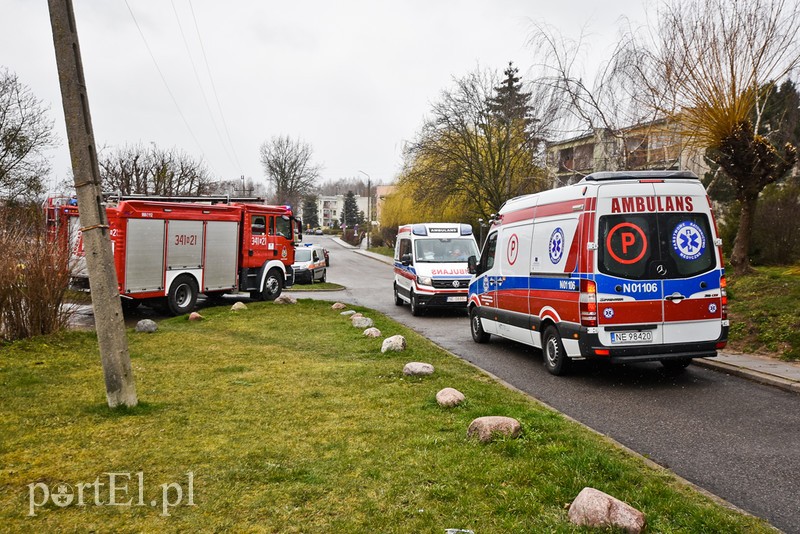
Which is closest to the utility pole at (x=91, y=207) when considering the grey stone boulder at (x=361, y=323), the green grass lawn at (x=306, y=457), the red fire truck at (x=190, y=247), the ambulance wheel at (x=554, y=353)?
the green grass lawn at (x=306, y=457)

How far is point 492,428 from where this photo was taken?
4734 millimetres

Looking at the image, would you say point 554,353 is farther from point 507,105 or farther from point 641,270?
point 507,105

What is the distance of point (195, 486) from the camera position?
3857 millimetres

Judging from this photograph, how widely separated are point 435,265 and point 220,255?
253 inches

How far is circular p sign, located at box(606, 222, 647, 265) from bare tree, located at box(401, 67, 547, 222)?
24.5 m

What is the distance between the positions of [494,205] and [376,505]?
2994cm

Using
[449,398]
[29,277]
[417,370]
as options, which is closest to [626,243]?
[417,370]

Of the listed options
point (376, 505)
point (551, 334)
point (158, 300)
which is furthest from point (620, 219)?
point (158, 300)

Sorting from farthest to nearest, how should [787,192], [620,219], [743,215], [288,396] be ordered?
1. [787,192]
2. [743,215]
3. [620,219]
4. [288,396]

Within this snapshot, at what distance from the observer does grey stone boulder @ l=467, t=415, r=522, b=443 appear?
15.4 ft

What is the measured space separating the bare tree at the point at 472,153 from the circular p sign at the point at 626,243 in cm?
2451

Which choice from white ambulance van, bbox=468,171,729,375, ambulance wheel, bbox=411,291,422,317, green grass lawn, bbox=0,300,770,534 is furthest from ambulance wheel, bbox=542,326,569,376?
ambulance wheel, bbox=411,291,422,317

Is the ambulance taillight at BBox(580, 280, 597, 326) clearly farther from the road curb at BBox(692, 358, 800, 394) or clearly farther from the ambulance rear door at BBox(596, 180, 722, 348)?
the road curb at BBox(692, 358, 800, 394)

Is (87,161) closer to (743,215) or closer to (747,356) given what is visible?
(747,356)
